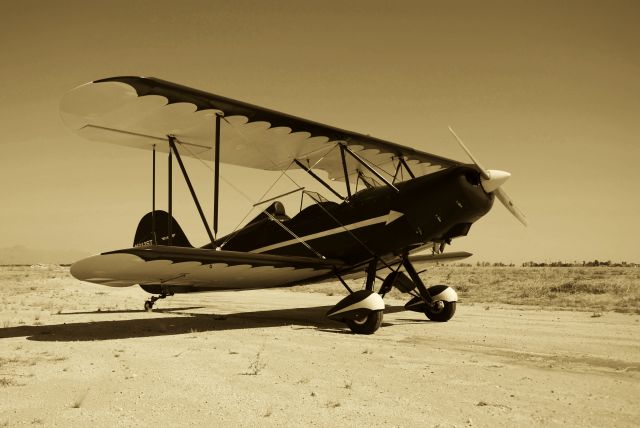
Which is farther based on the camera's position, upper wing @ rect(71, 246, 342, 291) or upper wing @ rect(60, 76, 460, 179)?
upper wing @ rect(60, 76, 460, 179)

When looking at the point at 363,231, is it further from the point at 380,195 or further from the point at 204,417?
the point at 204,417

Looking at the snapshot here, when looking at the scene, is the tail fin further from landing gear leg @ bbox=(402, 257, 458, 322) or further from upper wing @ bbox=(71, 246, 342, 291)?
landing gear leg @ bbox=(402, 257, 458, 322)

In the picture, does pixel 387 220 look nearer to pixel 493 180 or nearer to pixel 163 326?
pixel 493 180

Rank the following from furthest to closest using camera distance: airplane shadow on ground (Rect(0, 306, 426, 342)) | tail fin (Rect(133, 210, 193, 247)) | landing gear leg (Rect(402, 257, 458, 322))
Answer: tail fin (Rect(133, 210, 193, 247)) < landing gear leg (Rect(402, 257, 458, 322)) < airplane shadow on ground (Rect(0, 306, 426, 342))

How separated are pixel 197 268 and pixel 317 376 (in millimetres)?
3885

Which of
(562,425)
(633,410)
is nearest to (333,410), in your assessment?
(562,425)

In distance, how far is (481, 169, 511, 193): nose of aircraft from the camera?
27.4 ft

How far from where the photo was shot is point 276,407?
375cm

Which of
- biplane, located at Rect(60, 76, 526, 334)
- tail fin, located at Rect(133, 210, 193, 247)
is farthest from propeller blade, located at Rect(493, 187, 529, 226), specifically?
tail fin, located at Rect(133, 210, 193, 247)

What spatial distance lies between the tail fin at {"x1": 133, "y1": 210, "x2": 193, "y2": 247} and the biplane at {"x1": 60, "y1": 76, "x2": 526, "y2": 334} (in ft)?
6.79

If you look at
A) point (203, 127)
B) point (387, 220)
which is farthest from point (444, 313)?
point (203, 127)

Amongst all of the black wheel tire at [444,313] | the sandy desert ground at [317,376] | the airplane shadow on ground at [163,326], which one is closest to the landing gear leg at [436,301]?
the black wheel tire at [444,313]

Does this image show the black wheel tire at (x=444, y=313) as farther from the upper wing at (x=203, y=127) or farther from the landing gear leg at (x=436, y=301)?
the upper wing at (x=203, y=127)

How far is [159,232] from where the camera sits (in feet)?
42.8
